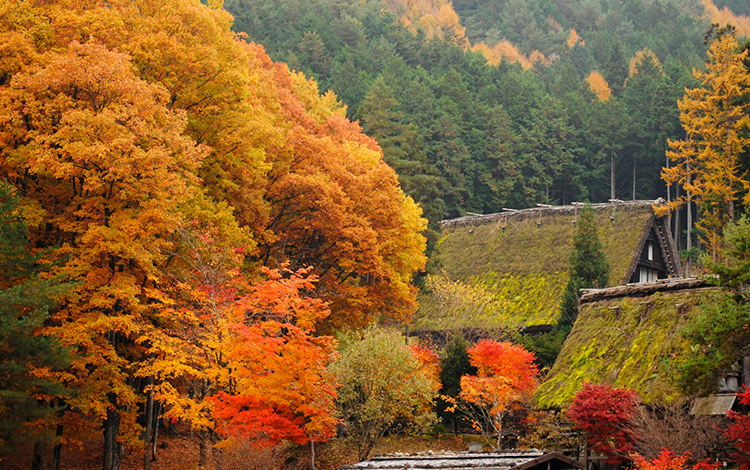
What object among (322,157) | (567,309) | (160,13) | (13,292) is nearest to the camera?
(13,292)

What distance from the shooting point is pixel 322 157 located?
89.4 ft

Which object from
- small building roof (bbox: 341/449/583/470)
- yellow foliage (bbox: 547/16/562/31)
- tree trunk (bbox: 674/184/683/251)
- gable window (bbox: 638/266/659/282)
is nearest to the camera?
small building roof (bbox: 341/449/583/470)

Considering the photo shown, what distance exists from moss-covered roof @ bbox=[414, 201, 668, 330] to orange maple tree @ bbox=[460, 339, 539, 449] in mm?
6830

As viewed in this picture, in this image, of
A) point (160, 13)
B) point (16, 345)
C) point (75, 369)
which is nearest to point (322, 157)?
point (160, 13)

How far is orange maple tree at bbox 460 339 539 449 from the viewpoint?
74.1ft

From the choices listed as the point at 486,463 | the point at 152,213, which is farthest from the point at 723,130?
the point at 152,213

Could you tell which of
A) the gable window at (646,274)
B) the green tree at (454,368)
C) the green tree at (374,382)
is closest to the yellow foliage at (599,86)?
the gable window at (646,274)

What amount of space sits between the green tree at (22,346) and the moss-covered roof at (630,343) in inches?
501

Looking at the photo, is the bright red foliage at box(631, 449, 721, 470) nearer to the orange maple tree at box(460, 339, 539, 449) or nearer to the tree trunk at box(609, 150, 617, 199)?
the orange maple tree at box(460, 339, 539, 449)

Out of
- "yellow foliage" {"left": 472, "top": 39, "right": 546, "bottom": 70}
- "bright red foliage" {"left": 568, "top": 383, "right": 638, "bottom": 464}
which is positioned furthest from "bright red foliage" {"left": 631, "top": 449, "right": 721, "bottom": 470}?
"yellow foliage" {"left": 472, "top": 39, "right": 546, "bottom": 70}

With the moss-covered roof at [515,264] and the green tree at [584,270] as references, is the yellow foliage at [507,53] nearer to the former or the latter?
the moss-covered roof at [515,264]

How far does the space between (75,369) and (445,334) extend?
19.2 metres

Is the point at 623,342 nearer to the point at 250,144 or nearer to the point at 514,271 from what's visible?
the point at 250,144

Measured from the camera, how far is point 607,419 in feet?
51.6
